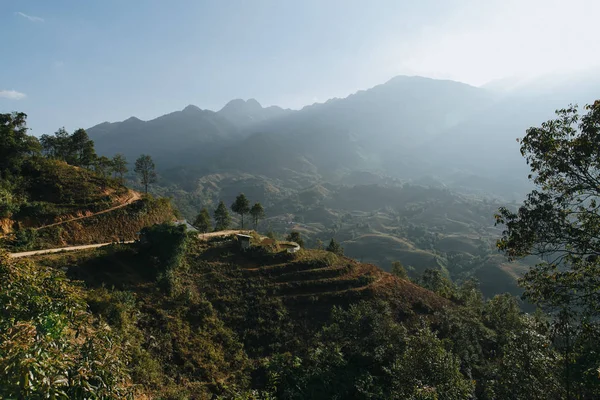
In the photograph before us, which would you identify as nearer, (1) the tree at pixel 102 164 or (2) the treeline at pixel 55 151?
(2) the treeline at pixel 55 151

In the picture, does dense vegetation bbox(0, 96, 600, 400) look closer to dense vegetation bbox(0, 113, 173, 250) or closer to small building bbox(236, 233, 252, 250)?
dense vegetation bbox(0, 113, 173, 250)

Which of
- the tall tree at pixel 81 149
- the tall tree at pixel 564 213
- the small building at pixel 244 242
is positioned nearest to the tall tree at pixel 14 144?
the tall tree at pixel 81 149

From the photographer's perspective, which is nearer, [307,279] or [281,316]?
[281,316]

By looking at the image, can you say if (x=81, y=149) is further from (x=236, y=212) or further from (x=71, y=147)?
(x=236, y=212)

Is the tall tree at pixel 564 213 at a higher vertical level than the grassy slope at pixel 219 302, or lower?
higher

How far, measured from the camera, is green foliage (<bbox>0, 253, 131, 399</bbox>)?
3.89 metres

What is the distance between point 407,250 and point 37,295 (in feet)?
565

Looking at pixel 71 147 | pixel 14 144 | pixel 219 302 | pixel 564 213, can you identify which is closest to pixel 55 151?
pixel 71 147

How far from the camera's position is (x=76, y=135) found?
55.8 meters

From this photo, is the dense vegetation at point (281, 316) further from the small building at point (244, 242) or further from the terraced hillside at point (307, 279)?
the small building at point (244, 242)

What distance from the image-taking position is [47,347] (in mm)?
4547

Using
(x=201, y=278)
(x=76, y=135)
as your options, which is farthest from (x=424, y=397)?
(x=76, y=135)

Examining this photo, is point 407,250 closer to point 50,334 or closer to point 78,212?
point 78,212

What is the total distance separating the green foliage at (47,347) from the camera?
12.8 ft
